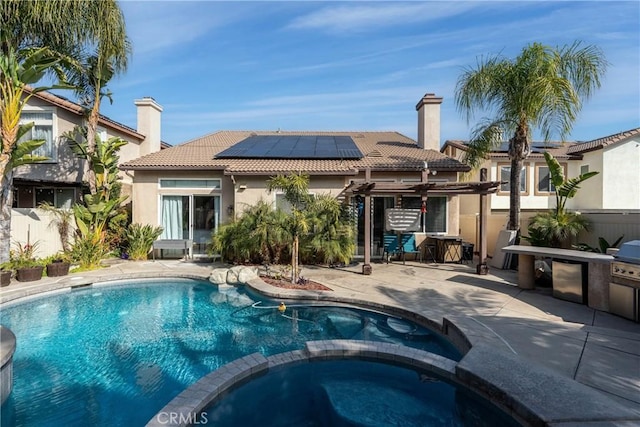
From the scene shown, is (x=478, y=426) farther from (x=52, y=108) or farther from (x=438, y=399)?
(x=52, y=108)

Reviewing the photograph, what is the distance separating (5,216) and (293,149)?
1078 cm

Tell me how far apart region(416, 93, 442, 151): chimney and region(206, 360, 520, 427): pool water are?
46.1 ft

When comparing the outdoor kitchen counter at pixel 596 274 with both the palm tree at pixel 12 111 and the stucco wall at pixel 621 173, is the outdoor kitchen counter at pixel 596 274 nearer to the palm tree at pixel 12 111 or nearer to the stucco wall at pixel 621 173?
the palm tree at pixel 12 111

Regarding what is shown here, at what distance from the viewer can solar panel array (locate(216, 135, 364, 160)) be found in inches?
593

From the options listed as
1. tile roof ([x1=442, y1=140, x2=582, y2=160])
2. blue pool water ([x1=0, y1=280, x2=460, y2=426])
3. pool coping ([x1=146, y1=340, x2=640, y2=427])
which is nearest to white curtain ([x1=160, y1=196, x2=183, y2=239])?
blue pool water ([x1=0, y1=280, x2=460, y2=426])

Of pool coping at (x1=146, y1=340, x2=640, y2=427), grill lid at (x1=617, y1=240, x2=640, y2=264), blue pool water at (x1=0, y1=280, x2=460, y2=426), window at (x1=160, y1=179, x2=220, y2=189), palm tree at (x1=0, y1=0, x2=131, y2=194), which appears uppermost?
palm tree at (x1=0, y1=0, x2=131, y2=194)

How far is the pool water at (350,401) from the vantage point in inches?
162

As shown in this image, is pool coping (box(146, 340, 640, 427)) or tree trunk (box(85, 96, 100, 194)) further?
tree trunk (box(85, 96, 100, 194))

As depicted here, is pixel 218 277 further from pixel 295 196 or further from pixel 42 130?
pixel 42 130

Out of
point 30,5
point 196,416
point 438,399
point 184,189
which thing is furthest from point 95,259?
point 438,399

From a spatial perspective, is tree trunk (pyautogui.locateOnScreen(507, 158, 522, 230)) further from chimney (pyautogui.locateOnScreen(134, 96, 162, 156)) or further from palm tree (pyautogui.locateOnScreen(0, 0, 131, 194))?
chimney (pyautogui.locateOnScreen(134, 96, 162, 156))

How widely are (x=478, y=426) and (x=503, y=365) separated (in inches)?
38.9

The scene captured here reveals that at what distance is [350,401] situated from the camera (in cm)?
453

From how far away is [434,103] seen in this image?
17016 millimetres
